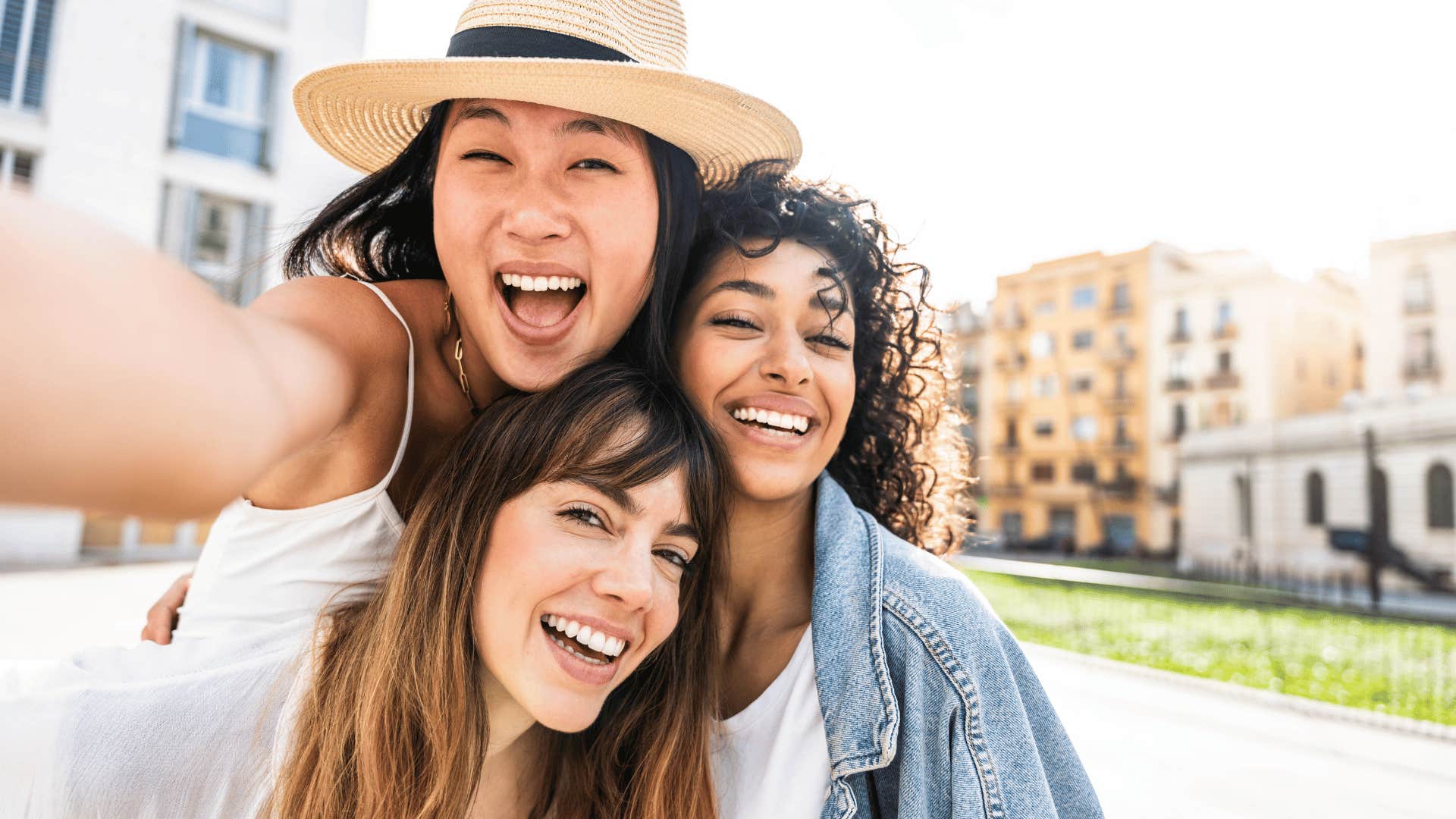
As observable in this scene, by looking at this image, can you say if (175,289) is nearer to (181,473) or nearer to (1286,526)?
(181,473)

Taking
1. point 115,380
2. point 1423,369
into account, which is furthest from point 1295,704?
point 1423,369

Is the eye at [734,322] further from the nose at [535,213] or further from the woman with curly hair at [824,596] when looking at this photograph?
the nose at [535,213]

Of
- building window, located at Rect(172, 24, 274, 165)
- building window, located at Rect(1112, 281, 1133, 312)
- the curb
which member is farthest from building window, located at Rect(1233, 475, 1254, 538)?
building window, located at Rect(172, 24, 274, 165)

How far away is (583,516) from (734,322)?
37.8 inches

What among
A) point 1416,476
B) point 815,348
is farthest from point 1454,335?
point 815,348

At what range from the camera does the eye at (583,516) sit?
2.29 m

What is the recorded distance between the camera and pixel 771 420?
9.58 ft

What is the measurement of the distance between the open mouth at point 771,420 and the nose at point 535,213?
100 centimetres

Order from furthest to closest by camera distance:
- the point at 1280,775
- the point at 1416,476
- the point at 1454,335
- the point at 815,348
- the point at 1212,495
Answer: the point at 1212,495 → the point at 1454,335 → the point at 1416,476 → the point at 1280,775 → the point at 815,348

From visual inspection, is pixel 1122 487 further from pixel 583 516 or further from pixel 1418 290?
pixel 583 516

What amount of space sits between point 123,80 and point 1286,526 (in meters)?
41.9

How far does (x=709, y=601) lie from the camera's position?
2.77m

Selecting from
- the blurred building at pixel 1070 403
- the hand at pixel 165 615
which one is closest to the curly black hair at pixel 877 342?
the hand at pixel 165 615

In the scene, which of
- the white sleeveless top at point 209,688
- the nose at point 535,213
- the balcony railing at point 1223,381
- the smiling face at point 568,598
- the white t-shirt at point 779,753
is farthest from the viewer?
the balcony railing at point 1223,381
